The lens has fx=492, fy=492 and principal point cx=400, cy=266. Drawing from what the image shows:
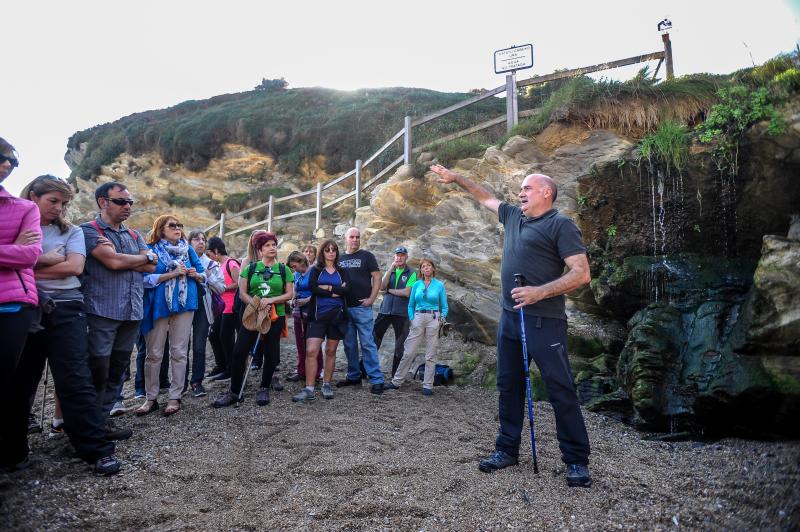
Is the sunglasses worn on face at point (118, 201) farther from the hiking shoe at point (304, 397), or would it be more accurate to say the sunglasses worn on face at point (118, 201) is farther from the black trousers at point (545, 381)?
the black trousers at point (545, 381)

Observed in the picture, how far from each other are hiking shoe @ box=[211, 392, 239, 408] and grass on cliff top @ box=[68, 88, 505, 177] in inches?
569

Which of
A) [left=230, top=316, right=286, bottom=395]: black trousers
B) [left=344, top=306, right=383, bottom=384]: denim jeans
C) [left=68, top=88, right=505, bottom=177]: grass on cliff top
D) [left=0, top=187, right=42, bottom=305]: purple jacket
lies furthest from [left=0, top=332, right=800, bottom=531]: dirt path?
[left=68, top=88, right=505, bottom=177]: grass on cliff top

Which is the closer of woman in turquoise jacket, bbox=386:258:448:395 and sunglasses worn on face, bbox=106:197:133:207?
sunglasses worn on face, bbox=106:197:133:207

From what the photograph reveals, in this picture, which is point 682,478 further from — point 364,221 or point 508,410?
point 364,221

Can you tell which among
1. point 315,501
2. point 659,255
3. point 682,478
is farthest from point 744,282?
point 315,501

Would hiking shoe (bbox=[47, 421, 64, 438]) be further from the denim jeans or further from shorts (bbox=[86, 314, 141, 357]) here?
the denim jeans

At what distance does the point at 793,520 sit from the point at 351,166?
18.5 meters

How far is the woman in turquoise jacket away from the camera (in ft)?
22.2

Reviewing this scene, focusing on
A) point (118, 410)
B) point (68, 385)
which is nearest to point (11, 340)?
point (68, 385)

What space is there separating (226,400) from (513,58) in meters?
7.86

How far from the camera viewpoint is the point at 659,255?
683 centimetres

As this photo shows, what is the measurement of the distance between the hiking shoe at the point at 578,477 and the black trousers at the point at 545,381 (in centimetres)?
4

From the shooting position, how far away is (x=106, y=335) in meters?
4.01

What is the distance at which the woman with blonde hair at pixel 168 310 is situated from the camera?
5.05 m
